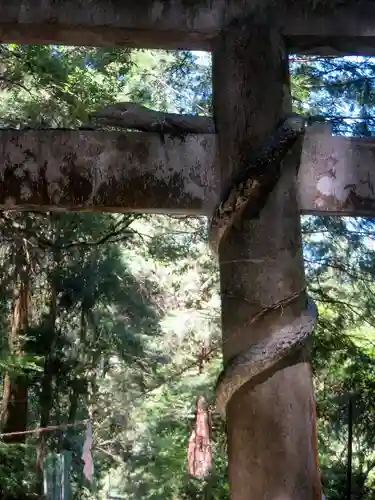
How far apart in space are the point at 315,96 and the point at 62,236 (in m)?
2.19

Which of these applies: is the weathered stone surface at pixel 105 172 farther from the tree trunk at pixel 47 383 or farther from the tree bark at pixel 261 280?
the tree trunk at pixel 47 383

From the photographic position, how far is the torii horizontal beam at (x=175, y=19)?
1542 mm

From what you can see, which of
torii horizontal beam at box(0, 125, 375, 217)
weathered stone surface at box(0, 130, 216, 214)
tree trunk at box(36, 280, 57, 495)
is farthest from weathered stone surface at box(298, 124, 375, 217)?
tree trunk at box(36, 280, 57, 495)

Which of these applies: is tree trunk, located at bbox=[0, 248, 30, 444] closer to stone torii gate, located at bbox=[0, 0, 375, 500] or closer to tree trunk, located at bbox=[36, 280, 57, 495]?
tree trunk, located at bbox=[36, 280, 57, 495]

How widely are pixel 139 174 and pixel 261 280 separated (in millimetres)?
412

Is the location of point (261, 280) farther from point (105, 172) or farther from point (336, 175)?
point (105, 172)

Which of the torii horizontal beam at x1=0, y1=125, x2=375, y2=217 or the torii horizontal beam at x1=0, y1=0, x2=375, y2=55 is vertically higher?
the torii horizontal beam at x1=0, y1=0, x2=375, y2=55

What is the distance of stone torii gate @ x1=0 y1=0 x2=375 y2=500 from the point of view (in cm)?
125

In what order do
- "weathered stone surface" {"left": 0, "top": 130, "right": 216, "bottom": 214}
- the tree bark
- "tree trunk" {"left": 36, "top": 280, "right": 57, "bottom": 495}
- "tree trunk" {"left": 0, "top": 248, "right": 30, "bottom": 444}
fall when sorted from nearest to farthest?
1. the tree bark
2. "weathered stone surface" {"left": 0, "top": 130, "right": 216, "bottom": 214}
3. "tree trunk" {"left": 0, "top": 248, "right": 30, "bottom": 444}
4. "tree trunk" {"left": 36, "top": 280, "right": 57, "bottom": 495}

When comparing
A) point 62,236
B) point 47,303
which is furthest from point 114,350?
point 62,236

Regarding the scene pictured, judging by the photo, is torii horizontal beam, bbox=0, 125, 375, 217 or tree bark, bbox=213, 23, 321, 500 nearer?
tree bark, bbox=213, 23, 321, 500

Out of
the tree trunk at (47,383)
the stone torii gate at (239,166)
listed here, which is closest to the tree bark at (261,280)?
the stone torii gate at (239,166)

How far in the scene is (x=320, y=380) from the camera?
3.71 m

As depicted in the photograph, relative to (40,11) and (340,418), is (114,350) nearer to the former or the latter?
(340,418)
